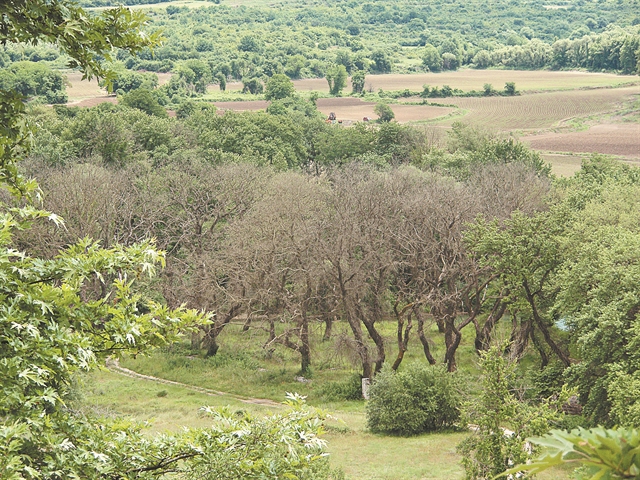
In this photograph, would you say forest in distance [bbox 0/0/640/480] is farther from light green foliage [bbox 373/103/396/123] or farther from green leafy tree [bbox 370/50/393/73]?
green leafy tree [bbox 370/50/393/73]

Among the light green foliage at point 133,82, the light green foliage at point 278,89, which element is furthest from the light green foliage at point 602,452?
the light green foliage at point 278,89

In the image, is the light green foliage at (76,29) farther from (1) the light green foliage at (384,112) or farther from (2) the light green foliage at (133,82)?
(2) the light green foliage at (133,82)

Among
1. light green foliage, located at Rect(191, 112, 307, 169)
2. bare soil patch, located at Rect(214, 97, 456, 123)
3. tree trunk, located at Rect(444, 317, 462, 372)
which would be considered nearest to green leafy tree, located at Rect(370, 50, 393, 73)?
bare soil patch, located at Rect(214, 97, 456, 123)

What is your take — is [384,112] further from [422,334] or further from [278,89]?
[422,334]

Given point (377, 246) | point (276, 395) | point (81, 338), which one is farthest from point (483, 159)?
point (81, 338)

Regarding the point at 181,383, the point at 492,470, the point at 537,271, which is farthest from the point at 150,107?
the point at 492,470

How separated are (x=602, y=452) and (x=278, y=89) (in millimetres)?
112167

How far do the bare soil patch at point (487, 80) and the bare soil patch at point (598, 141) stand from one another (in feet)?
110

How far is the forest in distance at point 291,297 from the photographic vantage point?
6.71 m

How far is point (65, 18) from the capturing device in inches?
266

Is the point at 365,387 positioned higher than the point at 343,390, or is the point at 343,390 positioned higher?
the point at 365,387

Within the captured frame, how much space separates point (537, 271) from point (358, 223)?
31.9 ft

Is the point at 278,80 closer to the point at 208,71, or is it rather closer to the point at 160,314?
the point at 208,71

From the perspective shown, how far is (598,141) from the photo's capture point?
83500 mm
